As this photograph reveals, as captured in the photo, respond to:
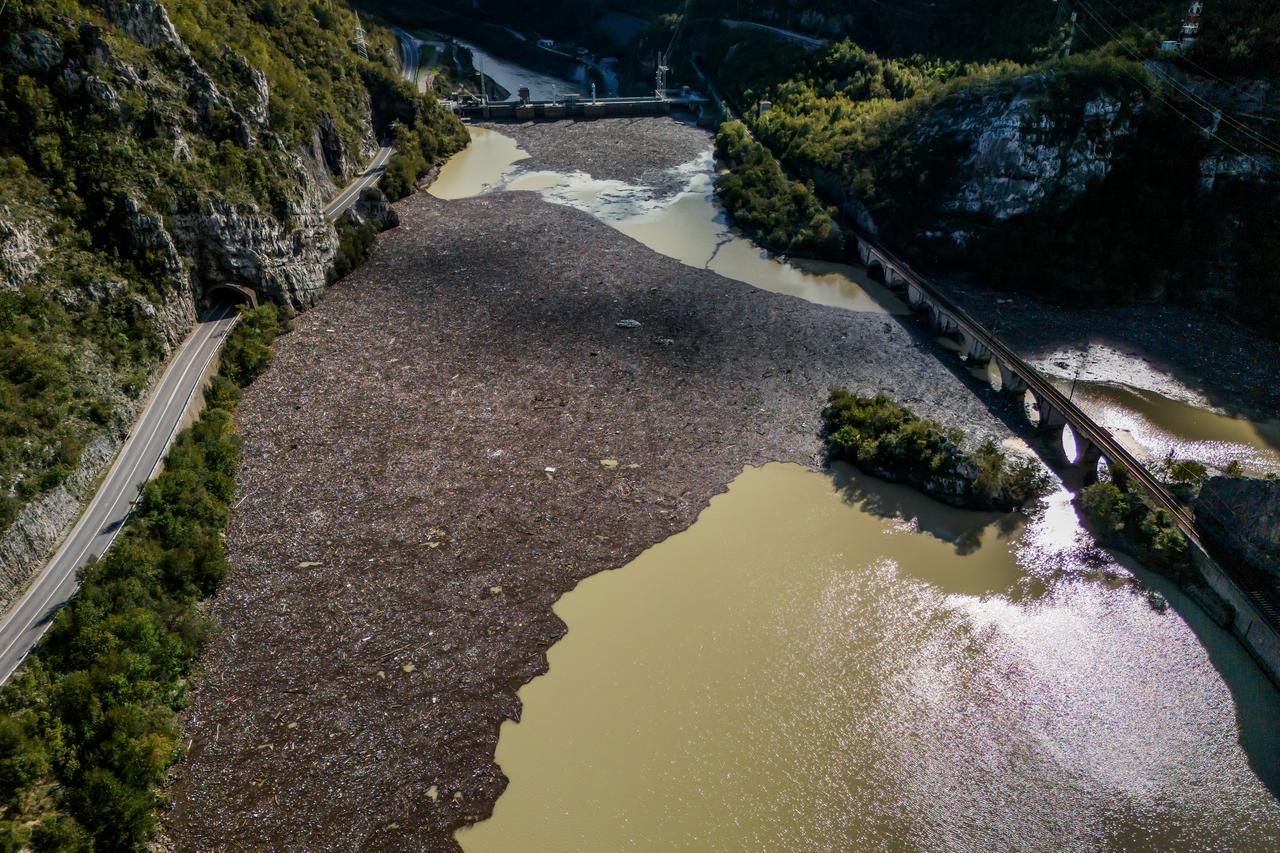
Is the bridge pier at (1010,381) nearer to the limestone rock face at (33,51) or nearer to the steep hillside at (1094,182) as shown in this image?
the steep hillside at (1094,182)

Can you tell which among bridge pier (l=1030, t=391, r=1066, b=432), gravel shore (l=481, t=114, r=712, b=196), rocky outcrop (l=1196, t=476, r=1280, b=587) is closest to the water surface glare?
rocky outcrop (l=1196, t=476, r=1280, b=587)

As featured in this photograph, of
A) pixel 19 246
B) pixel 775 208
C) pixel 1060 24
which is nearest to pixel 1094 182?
pixel 775 208

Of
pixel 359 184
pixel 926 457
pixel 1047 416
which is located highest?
pixel 359 184

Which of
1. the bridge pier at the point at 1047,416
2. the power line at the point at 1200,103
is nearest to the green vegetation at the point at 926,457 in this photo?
the bridge pier at the point at 1047,416

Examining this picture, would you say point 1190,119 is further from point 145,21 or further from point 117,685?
point 117,685

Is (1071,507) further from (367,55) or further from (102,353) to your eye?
(367,55)

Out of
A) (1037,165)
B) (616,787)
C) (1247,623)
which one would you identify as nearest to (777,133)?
(1037,165)
